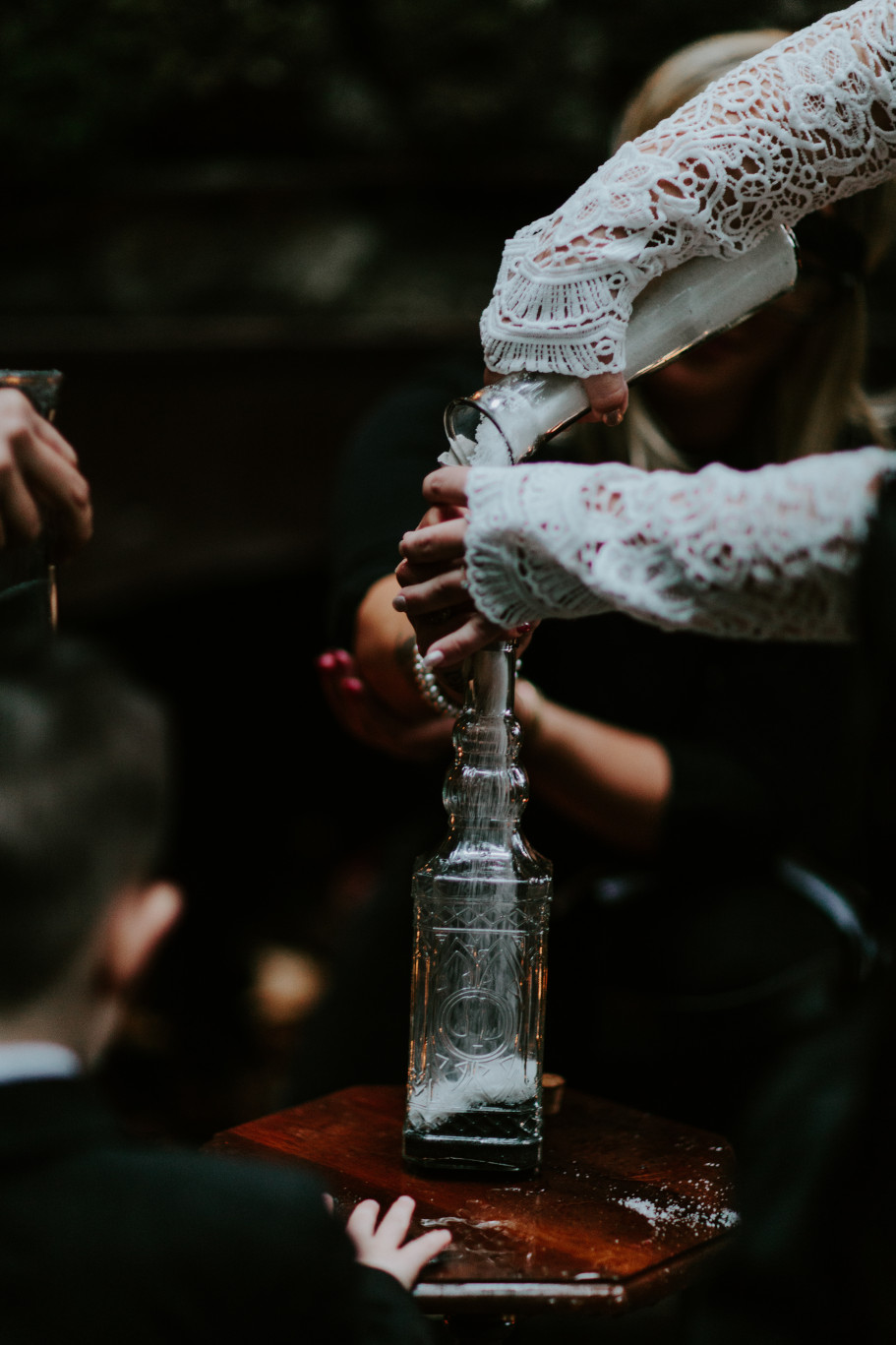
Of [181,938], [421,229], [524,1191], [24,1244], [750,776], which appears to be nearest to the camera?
[24,1244]

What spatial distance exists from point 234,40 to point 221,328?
1.58 feet

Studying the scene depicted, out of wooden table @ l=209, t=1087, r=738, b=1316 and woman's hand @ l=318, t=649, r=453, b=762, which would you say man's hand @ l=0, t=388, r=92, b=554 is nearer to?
woman's hand @ l=318, t=649, r=453, b=762

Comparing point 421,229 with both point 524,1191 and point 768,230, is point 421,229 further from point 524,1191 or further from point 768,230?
point 524,1191

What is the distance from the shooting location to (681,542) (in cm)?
71

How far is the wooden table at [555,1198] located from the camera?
729 mm

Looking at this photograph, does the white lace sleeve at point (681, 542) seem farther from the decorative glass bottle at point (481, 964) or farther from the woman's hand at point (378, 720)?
the woman's hand at point (378, 720)

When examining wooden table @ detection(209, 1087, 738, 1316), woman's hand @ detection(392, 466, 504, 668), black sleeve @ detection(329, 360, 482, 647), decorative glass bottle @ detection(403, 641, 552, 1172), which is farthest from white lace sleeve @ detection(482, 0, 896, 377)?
wooden table @ detection(209, 1087, 738, 1316)

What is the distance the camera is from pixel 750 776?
141cm

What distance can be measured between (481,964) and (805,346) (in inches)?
30.8

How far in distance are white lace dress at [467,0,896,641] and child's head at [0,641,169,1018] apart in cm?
23

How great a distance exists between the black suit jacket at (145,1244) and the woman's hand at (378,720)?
Result: 54cm

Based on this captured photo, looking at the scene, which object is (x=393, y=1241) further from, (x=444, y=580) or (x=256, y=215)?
(x=256, y=215)

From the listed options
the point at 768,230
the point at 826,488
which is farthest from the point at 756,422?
the point at 826,488

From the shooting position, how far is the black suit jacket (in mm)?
614
